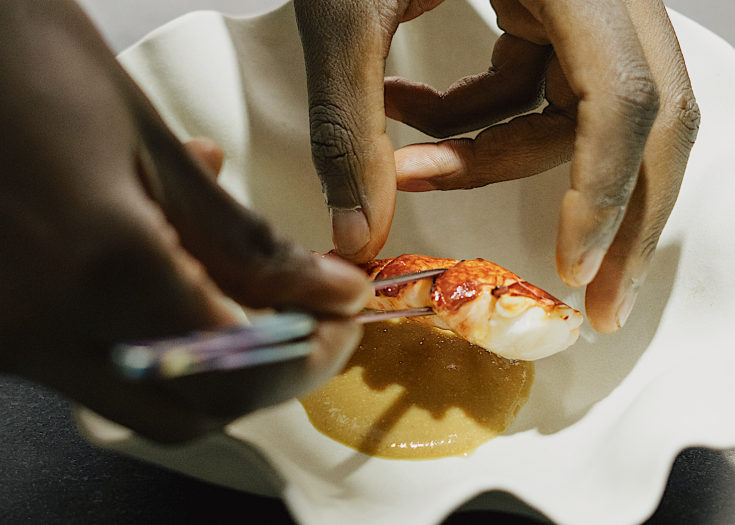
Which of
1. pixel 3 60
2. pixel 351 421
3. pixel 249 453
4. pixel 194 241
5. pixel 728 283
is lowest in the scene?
pixel 351 421

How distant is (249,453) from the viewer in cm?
61

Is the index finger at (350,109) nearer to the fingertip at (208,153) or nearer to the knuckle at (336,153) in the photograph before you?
the knuckle at (336,153)

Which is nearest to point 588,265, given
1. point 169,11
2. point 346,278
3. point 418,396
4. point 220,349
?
point 418,396

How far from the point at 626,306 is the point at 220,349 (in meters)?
0.67

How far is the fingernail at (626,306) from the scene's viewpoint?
858 millimetres

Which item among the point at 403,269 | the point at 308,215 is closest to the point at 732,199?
the point at 403,269

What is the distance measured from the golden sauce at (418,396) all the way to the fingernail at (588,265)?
0.24m

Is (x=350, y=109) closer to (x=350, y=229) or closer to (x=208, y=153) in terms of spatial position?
(x=350, y=229)

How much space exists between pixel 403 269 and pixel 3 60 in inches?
26.1

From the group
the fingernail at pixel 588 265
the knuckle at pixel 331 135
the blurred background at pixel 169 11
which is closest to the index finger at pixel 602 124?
the fingernail at pixel 588 265

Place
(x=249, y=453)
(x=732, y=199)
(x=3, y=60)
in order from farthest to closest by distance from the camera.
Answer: (x=732, y=199)
(x=249, y=453)
(x=3, y=60)

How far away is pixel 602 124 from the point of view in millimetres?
761

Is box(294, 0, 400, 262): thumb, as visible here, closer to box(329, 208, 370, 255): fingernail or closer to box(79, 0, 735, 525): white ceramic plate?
box(329, 208, 370, 255): fingernail

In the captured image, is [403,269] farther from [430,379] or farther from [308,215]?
[308,215]
